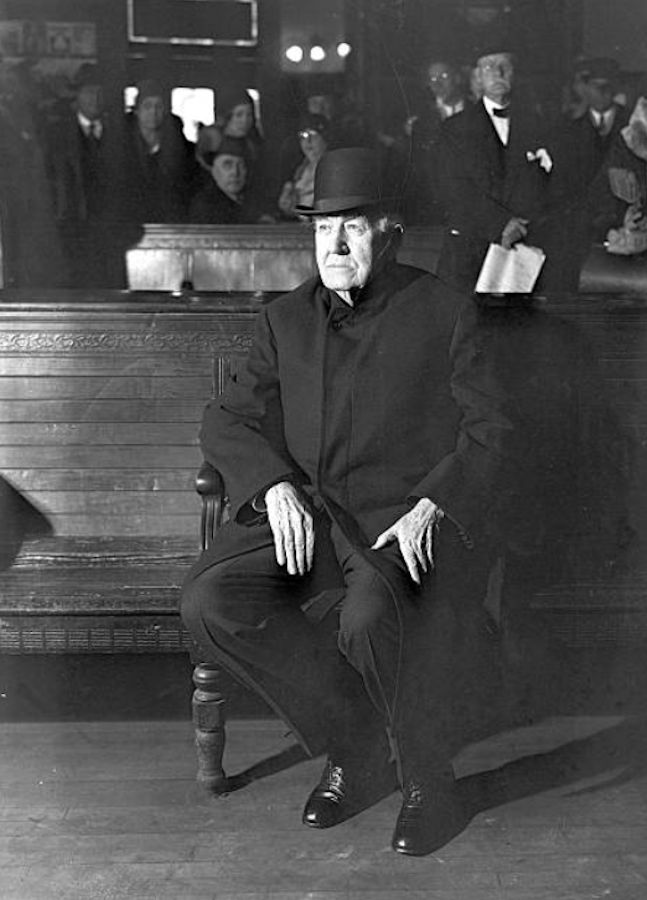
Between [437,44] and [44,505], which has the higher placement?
[437,44]

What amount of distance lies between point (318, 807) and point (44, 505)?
107 centimetres

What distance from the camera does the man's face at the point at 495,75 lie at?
258 cm

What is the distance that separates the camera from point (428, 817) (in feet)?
7.41

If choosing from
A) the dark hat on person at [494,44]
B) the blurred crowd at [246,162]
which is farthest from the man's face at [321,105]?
the dark hat on person at [494,44]

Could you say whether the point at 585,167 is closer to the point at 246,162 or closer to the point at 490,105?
the point at 490,105

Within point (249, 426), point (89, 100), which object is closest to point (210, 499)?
point (249, 426)

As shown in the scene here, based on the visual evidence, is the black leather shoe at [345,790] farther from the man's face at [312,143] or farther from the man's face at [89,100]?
the man's face at [312,143]

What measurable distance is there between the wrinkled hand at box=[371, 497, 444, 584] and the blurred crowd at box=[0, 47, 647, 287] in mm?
649

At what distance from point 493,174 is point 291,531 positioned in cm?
104

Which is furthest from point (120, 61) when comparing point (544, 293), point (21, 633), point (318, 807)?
point (318, 807)

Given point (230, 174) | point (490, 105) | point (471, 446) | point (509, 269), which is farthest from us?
point (230, 174)

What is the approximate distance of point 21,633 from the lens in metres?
2.61

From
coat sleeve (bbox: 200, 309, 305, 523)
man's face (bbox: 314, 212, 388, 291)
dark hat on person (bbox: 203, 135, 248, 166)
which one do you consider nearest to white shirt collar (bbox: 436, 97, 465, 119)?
man's face (bbox: 314, 212, 388, 291)

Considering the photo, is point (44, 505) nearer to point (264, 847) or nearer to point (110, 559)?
point (110, 559)
